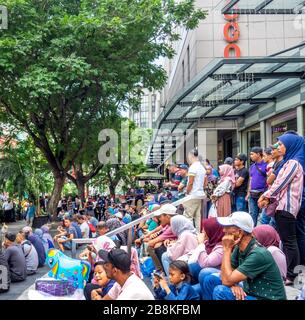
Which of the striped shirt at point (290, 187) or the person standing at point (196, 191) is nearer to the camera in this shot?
the striped shirt at point (290, 187)

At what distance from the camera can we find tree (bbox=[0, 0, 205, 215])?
13.4m

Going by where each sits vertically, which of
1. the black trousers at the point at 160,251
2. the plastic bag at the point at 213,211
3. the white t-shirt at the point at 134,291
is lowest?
the black trousers at the point at 160,251

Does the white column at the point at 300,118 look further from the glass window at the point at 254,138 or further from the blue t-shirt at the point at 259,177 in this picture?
the blue t-shirt at the point at 259,177

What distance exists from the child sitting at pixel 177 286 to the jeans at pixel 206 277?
9 cm

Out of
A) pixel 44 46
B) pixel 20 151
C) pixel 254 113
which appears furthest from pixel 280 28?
pixel 20 151

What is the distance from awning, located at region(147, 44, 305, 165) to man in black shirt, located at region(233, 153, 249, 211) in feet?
8.50

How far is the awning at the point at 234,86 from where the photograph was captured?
10164 millimetres

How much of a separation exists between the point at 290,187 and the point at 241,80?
667 cm

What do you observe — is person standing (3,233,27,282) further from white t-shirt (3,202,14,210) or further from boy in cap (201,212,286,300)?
white t-shirt (3,202,14,210)

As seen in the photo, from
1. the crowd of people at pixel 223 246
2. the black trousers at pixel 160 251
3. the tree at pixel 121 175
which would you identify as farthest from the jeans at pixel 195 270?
the tree at pixel 121 175

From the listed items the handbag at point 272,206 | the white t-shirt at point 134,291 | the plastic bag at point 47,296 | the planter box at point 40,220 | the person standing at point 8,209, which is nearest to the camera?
the white t-shirt at point 134,291

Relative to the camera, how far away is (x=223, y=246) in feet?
12.7

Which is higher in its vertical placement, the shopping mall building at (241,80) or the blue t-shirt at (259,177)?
the shopping mall building at (241,80)
